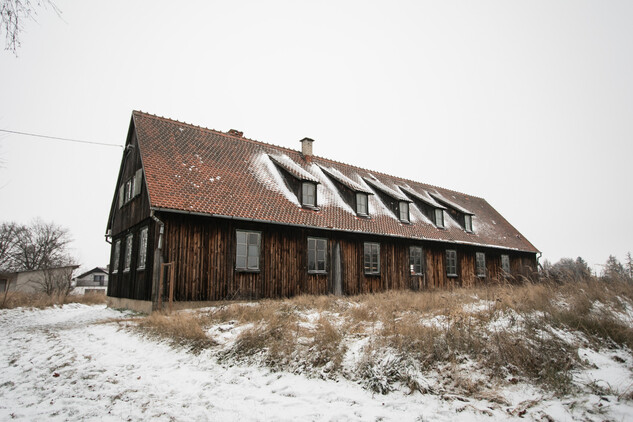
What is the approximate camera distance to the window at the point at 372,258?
18719 millimetres

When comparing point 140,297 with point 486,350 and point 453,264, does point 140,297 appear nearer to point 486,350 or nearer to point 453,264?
point 486,350

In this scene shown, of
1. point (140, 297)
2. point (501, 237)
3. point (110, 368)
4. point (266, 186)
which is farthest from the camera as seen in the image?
point (501, 237)

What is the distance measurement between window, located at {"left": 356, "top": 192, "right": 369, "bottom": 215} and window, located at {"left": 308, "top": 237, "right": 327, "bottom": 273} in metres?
3.13

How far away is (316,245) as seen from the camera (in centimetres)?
1703

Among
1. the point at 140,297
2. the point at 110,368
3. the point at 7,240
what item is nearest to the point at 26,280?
the point at 7,240

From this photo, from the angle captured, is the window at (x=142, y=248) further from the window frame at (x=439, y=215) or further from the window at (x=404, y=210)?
the window frame at (x=439, y=215)

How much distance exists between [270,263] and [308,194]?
390 cm

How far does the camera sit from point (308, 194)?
1770 cm

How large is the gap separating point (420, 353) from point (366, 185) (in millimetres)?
17749

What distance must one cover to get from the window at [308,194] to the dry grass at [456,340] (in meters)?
9.28

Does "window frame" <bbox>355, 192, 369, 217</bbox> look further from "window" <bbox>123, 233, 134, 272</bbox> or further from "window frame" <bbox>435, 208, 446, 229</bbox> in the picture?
"window" <bbox>123, 233, 134, 272</bbox>

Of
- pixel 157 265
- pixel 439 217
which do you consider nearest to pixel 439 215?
pixel 439 217

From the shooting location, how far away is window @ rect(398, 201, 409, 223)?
70.5 feet

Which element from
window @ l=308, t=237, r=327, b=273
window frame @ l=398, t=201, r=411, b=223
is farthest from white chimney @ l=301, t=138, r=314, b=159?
window @ l=308, t=237, r=327, b=273
